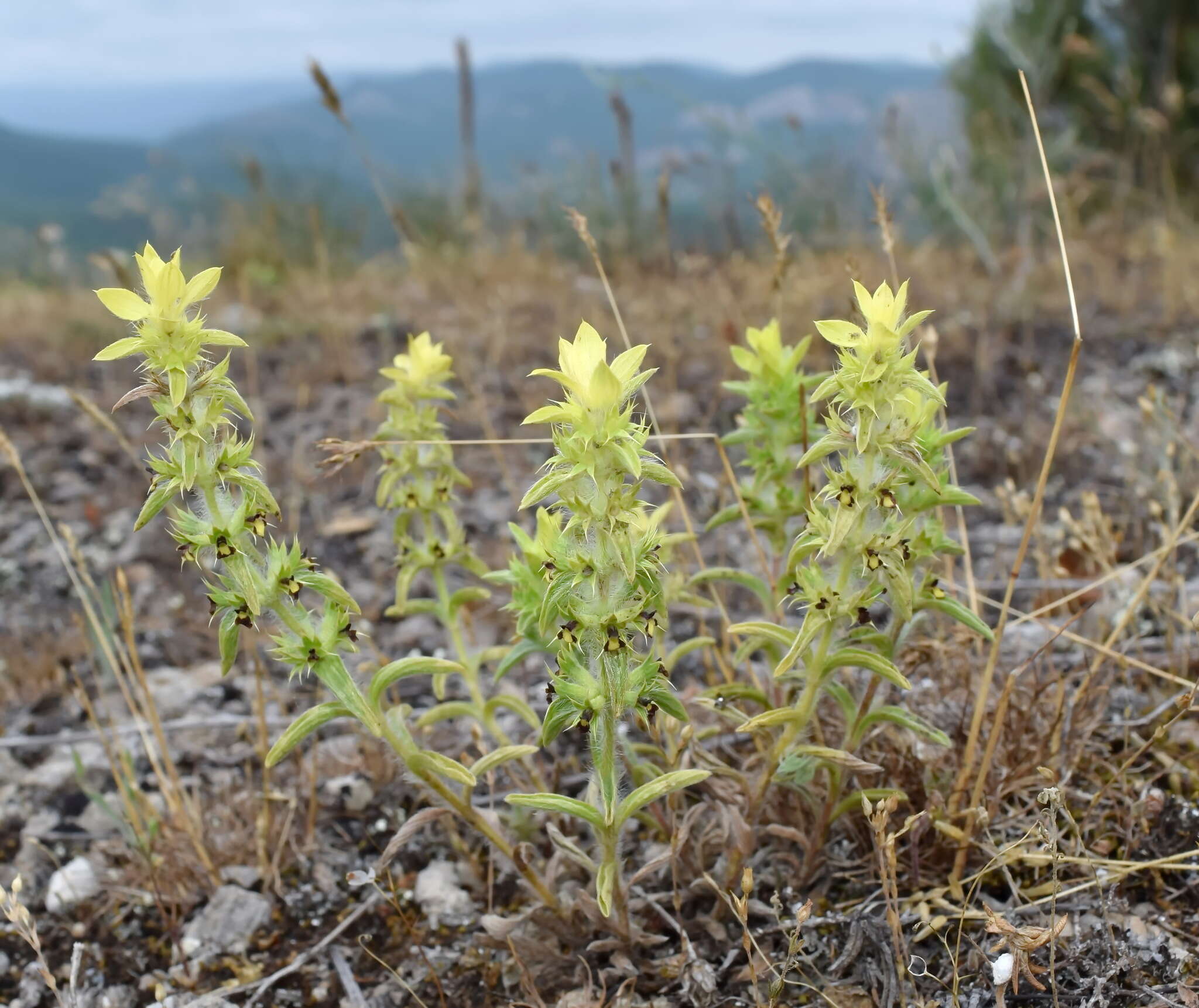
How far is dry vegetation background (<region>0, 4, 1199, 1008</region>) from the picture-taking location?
2.01 metres

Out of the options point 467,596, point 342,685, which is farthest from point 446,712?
point 342,685

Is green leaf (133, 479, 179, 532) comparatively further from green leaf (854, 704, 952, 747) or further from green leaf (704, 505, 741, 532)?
green leaf (854, 704, 952, 747)

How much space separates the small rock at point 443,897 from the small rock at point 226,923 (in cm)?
39

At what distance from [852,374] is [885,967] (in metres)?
1.20

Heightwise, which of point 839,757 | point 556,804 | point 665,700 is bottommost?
point 556,804

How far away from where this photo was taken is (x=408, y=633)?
358 centimetres

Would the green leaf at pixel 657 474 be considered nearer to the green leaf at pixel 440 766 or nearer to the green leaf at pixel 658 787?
the green leaf at pixel 658 787

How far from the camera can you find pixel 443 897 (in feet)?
7.92

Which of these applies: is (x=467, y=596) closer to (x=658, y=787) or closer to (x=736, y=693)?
(x=736, y=693)

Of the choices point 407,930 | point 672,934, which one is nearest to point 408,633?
point 407,930

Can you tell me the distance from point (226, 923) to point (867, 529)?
1846 mm

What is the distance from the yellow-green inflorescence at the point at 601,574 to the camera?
4.99 feet

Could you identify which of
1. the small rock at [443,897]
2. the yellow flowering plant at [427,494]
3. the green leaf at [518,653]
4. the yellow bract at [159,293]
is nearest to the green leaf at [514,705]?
the yellow flowering plant at [427,494]

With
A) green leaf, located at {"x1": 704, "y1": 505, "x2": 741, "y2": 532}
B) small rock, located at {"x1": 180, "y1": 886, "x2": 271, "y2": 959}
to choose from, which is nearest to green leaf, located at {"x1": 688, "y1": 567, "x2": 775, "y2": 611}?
green leaf, located at {"x1": 704, "y1": 505, "x2": 741, "y2": 532}
